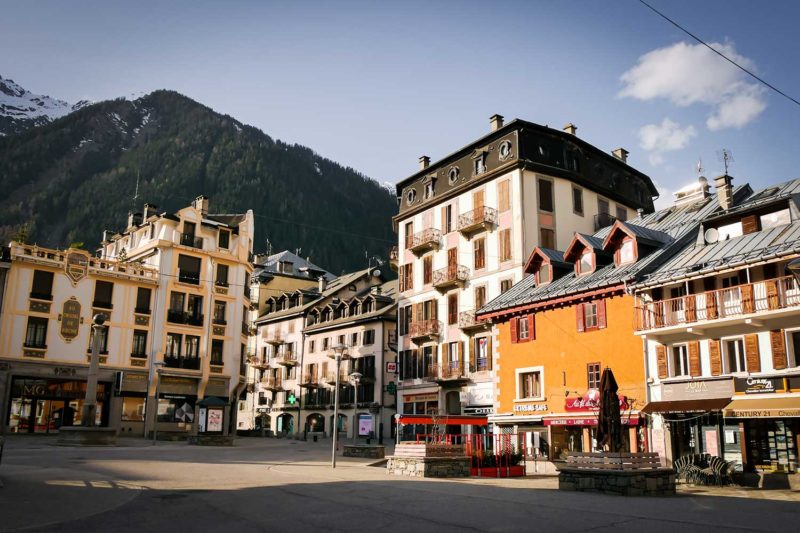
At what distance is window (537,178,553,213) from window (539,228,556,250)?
1.32m

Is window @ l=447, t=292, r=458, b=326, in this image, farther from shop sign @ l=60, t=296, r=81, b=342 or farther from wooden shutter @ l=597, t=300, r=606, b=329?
shop sign @ l=60, t=296, r=81, b=342

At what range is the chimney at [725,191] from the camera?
1217 inches

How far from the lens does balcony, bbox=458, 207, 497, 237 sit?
42.8 m

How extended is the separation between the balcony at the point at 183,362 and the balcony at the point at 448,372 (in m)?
19.2

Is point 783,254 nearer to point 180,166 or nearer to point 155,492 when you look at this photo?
point 155,492

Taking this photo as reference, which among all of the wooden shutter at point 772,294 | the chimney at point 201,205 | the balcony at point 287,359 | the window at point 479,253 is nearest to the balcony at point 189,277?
the chimney at point 201,205

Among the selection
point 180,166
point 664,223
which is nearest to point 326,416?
point 664,223

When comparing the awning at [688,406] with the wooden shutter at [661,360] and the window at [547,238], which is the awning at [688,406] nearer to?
the wooden shutter at [661,360]

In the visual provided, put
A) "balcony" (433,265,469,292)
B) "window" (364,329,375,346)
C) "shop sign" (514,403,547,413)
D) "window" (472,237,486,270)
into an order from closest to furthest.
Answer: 1. "shop sign" (514,403,547,413)
2. "window" (472,237,486,270)
3. "balcony" (433,265,469,292)
4. "window" (364,329,375,346)

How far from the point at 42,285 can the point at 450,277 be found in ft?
91.7

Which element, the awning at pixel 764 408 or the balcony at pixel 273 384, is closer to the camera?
the awning at pixel 764 408

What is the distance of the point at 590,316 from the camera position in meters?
30.8

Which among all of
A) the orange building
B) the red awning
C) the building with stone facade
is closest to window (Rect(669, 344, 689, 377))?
the orange building

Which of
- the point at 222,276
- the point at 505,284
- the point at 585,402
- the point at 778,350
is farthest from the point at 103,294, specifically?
the point at 778,350
